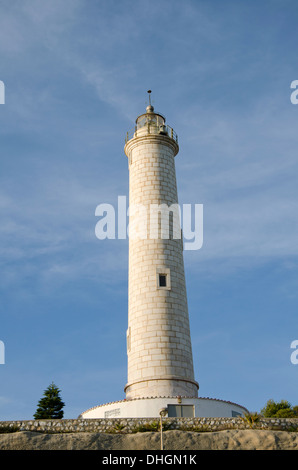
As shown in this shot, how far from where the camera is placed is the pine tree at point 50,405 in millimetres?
34500

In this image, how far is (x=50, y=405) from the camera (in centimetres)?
3525

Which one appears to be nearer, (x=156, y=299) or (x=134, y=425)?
(x=134, y=425)

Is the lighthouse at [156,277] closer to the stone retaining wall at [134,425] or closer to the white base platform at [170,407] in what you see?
the white base platform at [170,407]

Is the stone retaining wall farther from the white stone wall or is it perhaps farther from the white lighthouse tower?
the white stone wall

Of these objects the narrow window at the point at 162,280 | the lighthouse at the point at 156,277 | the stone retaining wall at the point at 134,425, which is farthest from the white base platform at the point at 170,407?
the narrow window at the point at 162,280

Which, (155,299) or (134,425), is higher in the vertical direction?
(155,299)

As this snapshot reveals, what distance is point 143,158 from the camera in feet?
118

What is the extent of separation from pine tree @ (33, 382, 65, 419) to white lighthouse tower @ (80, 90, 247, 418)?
15.5 feet

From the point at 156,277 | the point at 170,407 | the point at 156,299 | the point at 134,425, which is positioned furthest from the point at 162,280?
the point at 134,425

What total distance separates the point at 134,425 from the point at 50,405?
41.6ft

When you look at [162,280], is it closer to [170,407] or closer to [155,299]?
[155,299]

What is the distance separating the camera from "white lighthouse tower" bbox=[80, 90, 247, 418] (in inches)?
1139
